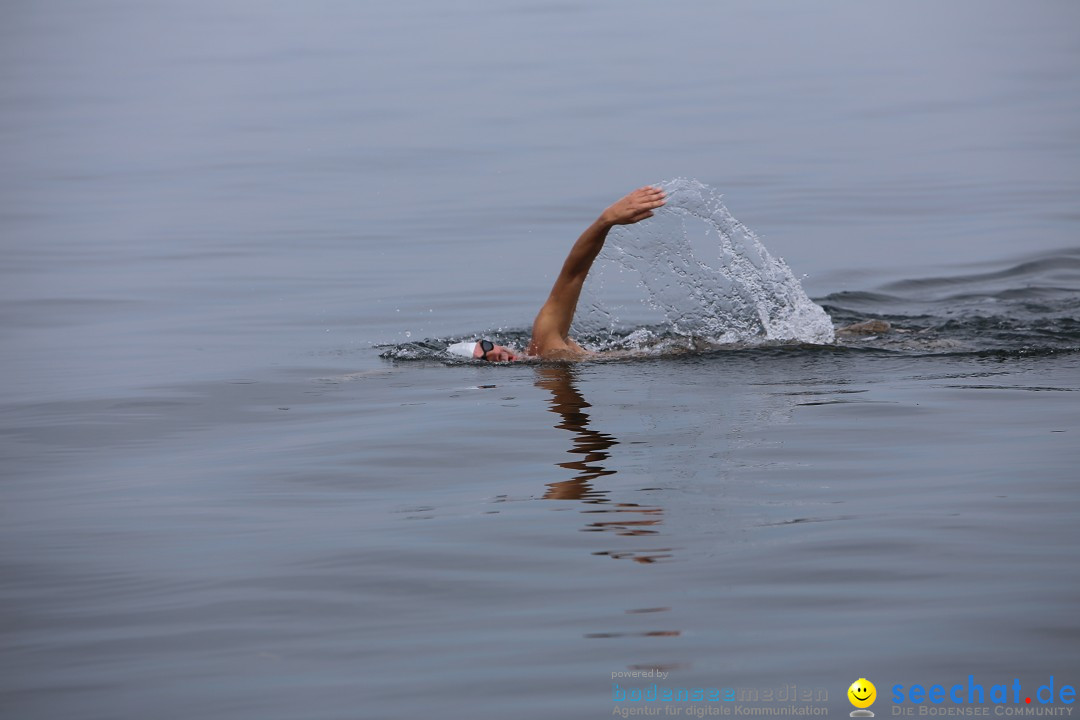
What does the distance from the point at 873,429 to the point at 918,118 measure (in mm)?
19659

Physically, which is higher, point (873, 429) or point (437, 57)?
point (437, 57)

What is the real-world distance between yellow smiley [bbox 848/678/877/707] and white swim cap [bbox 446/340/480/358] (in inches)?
235

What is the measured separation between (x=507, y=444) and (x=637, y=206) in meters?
1.97

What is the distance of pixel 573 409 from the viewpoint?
8672mm

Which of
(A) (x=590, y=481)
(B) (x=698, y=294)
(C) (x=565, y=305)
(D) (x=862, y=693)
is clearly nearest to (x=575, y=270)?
(C) (x=565, y=305)

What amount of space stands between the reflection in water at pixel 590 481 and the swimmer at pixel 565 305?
628 mm

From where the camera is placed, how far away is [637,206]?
902 centimetres

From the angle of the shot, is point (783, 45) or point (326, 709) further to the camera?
point (783, 45)

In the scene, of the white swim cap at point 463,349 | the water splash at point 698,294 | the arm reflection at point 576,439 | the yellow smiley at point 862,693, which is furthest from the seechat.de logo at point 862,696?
the white swim cap at point 463,349

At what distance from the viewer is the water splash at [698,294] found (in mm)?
10617

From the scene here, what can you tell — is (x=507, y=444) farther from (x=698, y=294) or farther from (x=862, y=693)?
(x=698, y=294)

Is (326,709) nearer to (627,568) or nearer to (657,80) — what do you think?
(627,568)

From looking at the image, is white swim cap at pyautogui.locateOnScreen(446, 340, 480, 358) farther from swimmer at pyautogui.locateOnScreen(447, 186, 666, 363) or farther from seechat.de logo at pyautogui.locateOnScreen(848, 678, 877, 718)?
seechat.de logo at pyautogui.locateOnScreen(848, 678, 877, 718)

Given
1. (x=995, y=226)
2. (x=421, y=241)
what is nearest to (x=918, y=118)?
(x=995, y=226)
